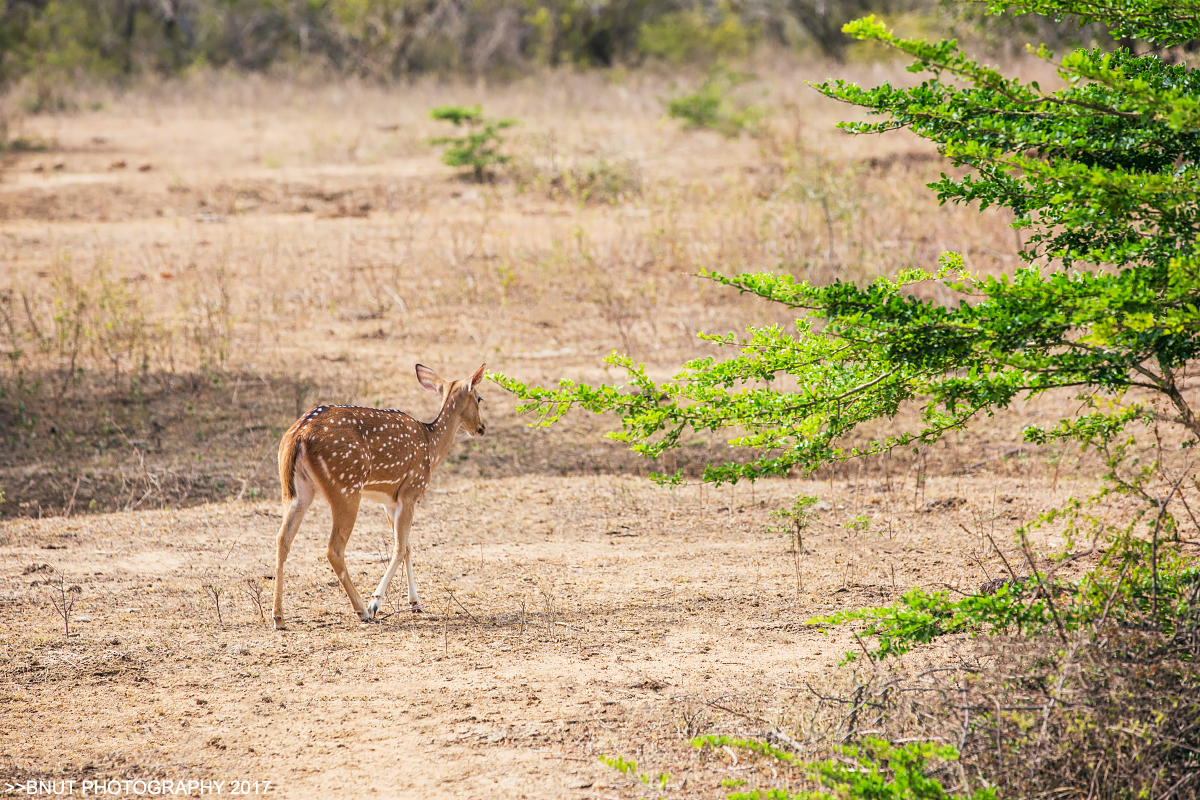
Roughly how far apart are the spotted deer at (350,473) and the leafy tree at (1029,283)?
5.33 ft

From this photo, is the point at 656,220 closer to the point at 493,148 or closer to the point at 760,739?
the point at 493,148

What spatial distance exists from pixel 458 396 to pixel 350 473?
4.05 feet

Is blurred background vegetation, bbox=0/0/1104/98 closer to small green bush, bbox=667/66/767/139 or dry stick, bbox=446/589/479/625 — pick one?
small green bush, bbox=667/66/767/139

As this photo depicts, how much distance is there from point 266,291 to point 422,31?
18223 mm

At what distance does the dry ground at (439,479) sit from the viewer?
4.93 metres

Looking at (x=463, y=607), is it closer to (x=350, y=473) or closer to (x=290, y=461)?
(x=350, y=473)

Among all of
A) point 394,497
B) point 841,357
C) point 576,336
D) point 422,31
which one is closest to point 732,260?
point 576,336

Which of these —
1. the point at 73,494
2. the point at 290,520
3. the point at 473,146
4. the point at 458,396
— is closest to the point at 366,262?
the point at 473,146

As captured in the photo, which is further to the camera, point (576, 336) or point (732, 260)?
point (732, 260)

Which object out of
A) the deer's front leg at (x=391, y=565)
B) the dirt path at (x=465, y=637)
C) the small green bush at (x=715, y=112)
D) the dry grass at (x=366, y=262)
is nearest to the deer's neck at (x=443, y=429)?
the deer's front leg at (x=391, y=565)

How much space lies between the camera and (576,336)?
39.0 feet

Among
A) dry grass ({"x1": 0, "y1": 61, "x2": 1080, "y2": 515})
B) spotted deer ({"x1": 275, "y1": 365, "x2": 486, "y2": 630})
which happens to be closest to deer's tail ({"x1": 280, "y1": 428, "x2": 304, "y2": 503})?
spotted deer ({"x1": 275, "y1": 365, "x2": 486, "y2": 630})

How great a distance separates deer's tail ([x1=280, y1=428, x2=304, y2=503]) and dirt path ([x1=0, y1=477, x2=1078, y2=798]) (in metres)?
0.75

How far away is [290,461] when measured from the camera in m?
5.95
